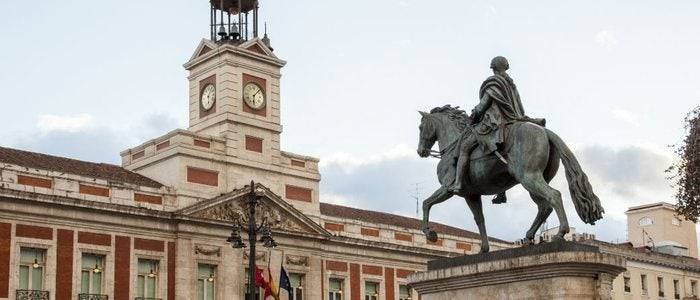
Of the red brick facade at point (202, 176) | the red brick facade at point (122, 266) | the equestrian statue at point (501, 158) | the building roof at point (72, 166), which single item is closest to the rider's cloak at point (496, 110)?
the equestrian statue at point (501, 158)

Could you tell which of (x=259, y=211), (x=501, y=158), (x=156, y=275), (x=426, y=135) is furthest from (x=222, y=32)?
(x=501, y=158)

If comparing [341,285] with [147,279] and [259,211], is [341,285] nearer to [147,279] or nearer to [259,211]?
[259,211]

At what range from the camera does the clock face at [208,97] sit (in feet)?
156

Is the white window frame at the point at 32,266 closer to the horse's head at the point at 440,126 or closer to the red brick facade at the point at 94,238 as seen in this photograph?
the red brick facade at the point at 94,238

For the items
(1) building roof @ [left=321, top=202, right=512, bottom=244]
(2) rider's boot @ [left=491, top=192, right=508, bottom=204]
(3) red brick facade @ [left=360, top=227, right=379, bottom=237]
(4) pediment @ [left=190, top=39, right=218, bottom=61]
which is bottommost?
(2) rider's boot @ [left=491, top=192, right=508, bottom=204]

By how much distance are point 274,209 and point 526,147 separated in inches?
1300

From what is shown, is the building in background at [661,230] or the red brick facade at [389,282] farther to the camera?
the building in background at [661,230]

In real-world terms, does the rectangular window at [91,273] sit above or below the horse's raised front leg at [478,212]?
above

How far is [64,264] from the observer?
128 feet

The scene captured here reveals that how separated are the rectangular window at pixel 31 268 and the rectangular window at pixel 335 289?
46.5ft

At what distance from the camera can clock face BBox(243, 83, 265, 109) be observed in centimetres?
4744

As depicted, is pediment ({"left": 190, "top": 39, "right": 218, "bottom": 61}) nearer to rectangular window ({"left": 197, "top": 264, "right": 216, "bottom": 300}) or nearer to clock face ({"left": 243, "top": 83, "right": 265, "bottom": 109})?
clock face ({"left": 243, "top": 83, "right": 265, "bottom": 109})

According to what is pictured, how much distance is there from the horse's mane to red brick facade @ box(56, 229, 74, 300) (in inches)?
1036

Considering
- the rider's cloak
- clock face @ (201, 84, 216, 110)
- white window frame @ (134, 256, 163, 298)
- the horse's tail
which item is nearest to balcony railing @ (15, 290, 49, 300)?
white window frame @ (134, 256, 163, 298)
